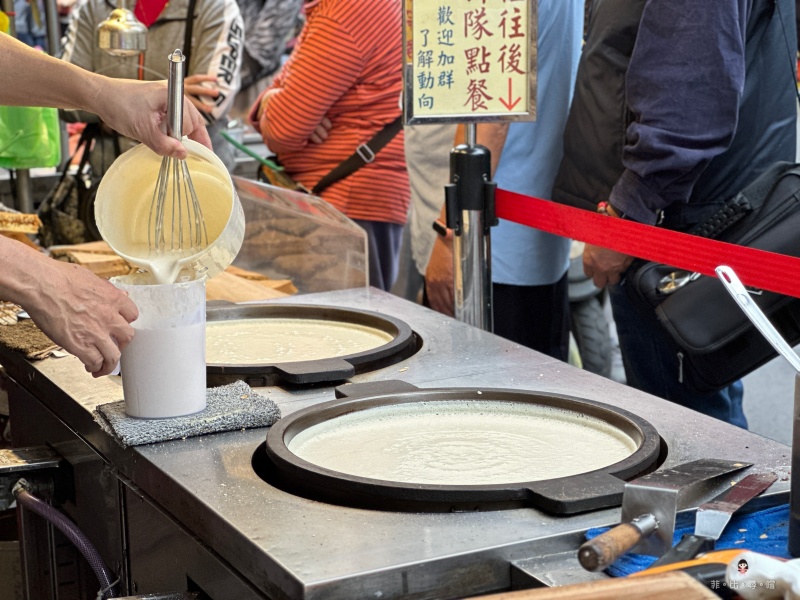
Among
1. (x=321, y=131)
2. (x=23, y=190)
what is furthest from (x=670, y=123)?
(x=23, y=190)

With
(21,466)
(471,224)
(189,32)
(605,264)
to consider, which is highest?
(189,32)

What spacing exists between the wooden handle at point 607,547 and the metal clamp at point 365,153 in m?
2.58

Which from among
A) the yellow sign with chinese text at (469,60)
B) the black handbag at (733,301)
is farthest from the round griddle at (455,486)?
the yellow sign with chinese text at (469,60)

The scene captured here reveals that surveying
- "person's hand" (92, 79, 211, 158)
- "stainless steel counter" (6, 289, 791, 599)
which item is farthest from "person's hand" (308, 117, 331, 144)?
"stainless steel counter" (6, 289, 791, 599)

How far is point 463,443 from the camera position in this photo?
4.32ft

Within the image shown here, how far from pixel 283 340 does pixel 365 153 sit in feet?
5.65

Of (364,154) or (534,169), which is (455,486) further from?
(364,154)

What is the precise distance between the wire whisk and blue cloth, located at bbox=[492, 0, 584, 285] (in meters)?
1.28

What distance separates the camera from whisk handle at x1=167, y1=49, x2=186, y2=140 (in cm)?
131

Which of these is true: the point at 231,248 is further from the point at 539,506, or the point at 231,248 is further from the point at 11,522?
the point at 11,522

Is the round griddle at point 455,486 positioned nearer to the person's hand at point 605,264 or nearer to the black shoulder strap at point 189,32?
the person's hand at point 605,264

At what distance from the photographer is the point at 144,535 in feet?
4.27

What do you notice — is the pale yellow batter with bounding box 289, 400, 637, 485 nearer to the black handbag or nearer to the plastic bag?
the black handbag

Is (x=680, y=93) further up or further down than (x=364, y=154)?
further up
